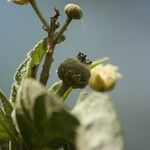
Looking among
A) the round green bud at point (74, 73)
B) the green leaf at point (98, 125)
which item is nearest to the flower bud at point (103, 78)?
the round green bud at point (74, 73)

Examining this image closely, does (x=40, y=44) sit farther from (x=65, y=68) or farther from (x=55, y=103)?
(x=55, y=103)

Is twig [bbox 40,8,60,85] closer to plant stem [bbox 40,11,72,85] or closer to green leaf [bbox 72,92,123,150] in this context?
plant stem [bbox 40,11,72,85]

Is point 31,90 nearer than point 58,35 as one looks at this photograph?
Yes

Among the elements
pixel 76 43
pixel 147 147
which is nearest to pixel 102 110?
pixel 76 43

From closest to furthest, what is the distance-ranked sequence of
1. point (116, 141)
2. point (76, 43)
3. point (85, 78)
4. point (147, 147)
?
point (116, 141), point (85, 78), point (76, 43), point (147, 147)

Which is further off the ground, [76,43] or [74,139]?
[76,43]

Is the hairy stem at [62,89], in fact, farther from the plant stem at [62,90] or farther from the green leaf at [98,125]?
the green leaf at [98,125]
